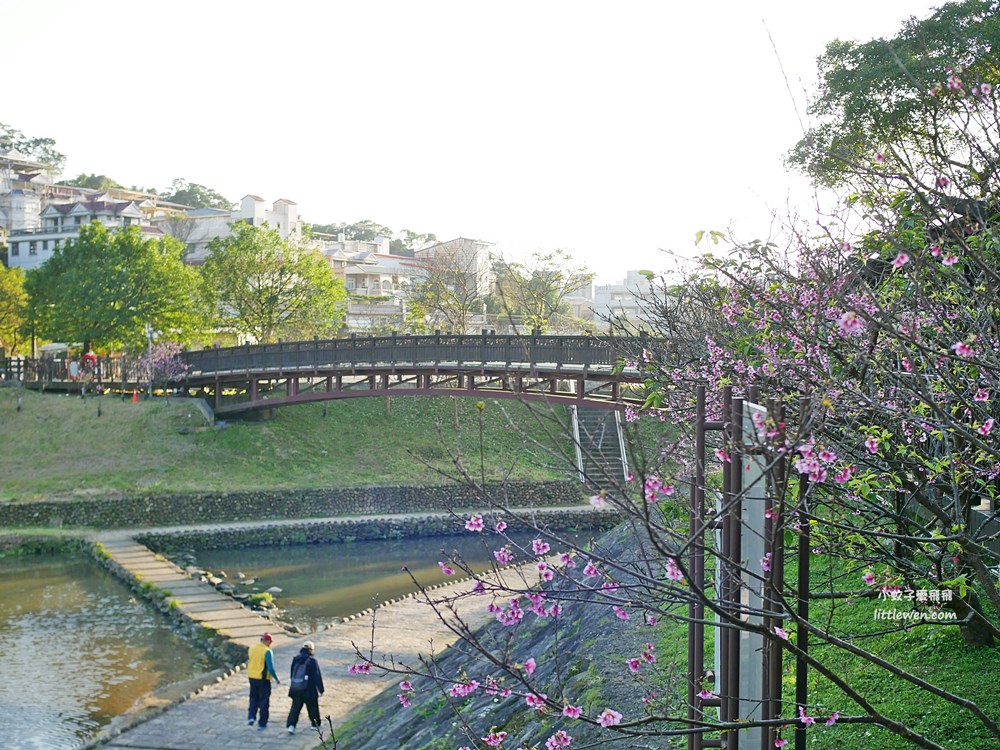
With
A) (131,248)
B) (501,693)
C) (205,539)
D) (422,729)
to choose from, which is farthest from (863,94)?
(131,248)

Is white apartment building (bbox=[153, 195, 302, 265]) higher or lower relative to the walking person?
higher

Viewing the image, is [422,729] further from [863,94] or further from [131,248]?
[131,248]

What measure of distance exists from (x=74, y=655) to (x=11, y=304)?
3595 centimetres

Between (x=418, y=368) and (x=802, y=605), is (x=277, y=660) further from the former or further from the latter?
(x=418, y=368)

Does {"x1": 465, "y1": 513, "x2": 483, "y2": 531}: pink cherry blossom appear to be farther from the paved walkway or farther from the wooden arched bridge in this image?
the wooden arched bridge

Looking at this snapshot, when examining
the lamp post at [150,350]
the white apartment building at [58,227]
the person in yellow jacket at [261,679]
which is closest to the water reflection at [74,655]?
the person in yellow jacket at [261,679]

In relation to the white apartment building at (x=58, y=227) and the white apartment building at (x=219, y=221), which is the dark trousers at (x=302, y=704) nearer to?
the white apartment building at (x=58, y=227)

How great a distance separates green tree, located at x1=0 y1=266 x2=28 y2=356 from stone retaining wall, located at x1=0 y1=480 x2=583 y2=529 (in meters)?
22.5

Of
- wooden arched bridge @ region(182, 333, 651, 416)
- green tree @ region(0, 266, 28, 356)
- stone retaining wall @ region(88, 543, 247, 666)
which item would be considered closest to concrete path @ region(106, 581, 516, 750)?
stone retaining wall @ region(88, 543, 247, 666)

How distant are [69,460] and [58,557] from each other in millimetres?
6647

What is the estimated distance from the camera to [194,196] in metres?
117

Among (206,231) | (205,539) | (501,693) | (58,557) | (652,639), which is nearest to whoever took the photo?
(501,693)

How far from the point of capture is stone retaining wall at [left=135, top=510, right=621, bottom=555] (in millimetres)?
29375

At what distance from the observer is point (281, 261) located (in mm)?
45438
